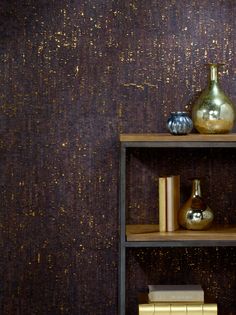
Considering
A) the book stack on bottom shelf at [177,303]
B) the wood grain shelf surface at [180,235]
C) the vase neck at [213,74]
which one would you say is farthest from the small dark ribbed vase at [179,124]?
the book stack on bottom shelf at [177,303]

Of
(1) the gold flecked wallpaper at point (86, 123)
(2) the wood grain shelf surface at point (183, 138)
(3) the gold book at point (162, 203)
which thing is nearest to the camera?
(2) the wood grain shelf surface at point (183, 138)

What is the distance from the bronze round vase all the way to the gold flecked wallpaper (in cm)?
16

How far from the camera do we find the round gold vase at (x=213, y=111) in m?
2.43

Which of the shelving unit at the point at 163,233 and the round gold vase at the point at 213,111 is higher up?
the round gold vase at the point at 213,111

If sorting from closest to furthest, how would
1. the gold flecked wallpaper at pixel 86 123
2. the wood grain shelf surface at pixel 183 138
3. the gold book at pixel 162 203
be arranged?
1. the wood grain shelf surface at pixel 183 138
2. the gold book at pixel 162 203
3. the gold flecked wallpaper at pixel 86 123

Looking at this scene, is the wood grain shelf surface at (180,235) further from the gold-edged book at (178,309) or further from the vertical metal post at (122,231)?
the gold-edged book at (178,309)

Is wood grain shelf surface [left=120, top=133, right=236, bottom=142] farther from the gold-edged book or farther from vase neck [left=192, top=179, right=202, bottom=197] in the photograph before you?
the gold-edged book

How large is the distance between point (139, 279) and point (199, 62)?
2.83 ft

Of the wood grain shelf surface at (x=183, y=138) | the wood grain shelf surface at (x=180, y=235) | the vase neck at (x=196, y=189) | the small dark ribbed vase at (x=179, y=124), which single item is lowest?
the wood grain shelf surface at (x=180, y=235)

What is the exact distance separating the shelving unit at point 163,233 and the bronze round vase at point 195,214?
59 millimetres

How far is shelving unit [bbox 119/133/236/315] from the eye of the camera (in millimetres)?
2359

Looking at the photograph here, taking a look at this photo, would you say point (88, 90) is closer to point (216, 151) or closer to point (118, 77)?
point (118, 77)

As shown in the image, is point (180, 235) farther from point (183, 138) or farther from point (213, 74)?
point (213, 74)

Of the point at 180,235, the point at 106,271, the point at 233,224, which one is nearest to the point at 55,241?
the point at 106,271
